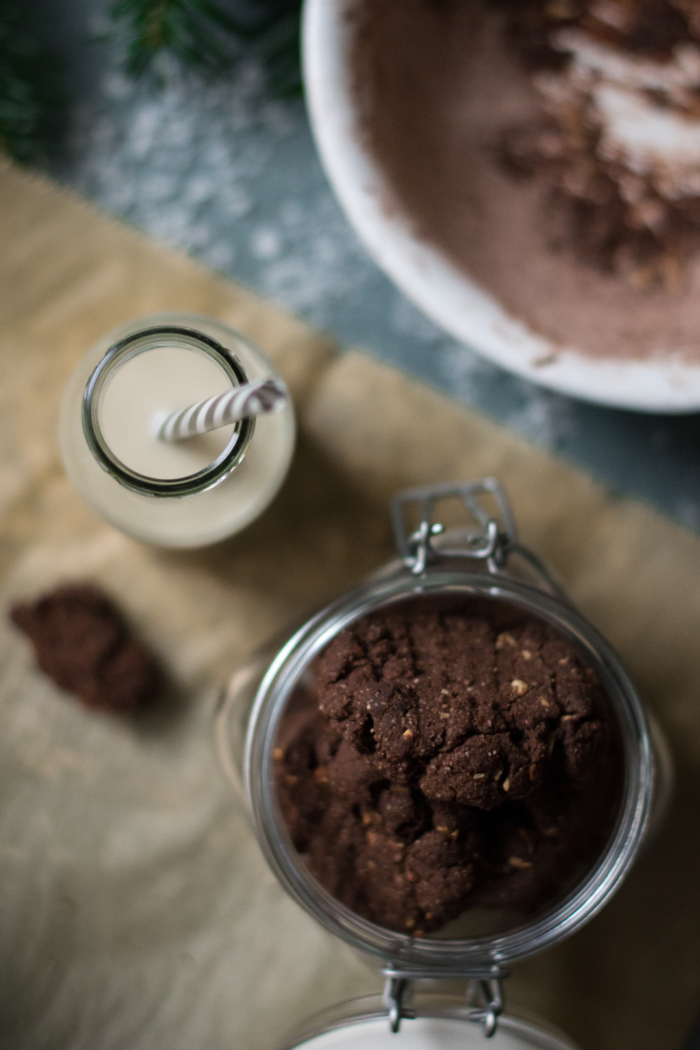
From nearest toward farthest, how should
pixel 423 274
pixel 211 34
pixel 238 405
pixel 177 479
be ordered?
pixel 238 405 → pixel 177 479 → pixel 423 274 → pixel 211 34

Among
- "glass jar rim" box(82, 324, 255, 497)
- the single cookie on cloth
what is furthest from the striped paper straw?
the single cookie on cloth

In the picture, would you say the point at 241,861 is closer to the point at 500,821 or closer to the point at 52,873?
the point at 52,873

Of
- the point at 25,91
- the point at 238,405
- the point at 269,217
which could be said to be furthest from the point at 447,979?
the point at 25,91

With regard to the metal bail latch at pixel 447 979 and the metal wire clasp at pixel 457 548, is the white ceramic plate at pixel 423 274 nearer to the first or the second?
Answer: the metal wire clasp at pixel 457 548

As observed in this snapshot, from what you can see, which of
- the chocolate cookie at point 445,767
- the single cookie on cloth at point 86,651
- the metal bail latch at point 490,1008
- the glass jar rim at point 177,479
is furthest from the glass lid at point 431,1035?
the glass jar rim at point 177,479

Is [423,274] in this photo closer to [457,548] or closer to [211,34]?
[457,548]

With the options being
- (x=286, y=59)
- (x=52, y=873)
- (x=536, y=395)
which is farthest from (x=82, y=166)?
(x=52, y=873)
